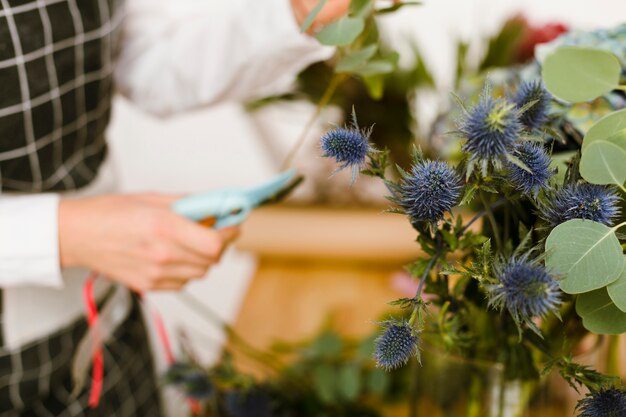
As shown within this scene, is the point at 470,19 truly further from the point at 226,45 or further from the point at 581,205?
the point at 581,205

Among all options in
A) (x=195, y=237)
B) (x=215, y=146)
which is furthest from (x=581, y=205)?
(x=215, y=146)

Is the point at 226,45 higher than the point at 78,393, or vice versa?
the point at 226,45

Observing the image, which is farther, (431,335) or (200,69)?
(200,69)

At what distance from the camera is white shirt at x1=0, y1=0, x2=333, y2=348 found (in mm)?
525

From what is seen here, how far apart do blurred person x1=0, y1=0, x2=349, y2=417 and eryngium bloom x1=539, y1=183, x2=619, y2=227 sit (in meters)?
0.26

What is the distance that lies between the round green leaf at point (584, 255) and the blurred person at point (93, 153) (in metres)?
0.28

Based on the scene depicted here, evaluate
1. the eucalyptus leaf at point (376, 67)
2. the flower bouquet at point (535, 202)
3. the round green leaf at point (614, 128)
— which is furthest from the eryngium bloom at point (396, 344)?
the eucalyptus leaf at point (376, 67)

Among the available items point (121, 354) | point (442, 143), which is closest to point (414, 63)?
Answer: point (442, 143)

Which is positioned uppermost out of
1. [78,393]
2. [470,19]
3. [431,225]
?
[431,225]

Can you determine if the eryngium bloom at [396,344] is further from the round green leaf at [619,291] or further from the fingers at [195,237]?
the fingers at [195,237]

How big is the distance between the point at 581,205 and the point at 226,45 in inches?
17.7

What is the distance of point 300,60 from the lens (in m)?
0.62

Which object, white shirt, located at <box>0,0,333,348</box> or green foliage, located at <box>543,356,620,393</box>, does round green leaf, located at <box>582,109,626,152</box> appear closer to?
green foliage, located at <box>543,356,620,393</box>

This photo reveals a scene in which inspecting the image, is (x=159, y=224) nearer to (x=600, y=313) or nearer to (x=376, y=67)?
(x=376, y=67)
